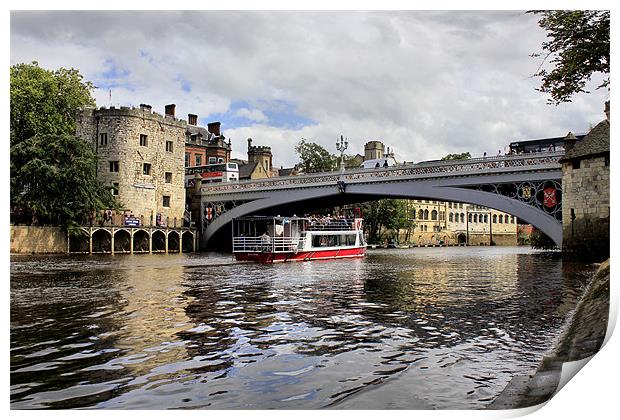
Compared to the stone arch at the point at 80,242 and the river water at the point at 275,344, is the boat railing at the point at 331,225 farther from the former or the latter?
the river water at the point at 275,344

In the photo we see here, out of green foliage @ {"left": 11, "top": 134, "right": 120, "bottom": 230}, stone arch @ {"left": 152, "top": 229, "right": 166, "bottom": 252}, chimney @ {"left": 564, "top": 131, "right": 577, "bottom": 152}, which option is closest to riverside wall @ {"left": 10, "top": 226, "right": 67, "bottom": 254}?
green foliage @ {"left": 11, "top": 134, "right": 120, "bottom": 230}

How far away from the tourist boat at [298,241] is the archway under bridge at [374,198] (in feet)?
6.45

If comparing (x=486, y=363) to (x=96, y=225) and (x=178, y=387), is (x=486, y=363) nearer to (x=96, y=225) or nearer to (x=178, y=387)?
(x=178, y=387)

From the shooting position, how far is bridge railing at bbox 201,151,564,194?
69.5 ft

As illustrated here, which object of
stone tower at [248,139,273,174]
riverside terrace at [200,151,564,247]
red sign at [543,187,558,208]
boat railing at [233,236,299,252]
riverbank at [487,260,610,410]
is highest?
stone tower at [248,139,273,174]

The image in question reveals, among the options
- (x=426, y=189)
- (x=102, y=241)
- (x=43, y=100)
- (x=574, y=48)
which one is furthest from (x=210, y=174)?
(x=574, y=48)

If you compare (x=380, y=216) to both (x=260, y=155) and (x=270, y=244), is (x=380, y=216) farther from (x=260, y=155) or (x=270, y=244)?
(x=270, y=244)

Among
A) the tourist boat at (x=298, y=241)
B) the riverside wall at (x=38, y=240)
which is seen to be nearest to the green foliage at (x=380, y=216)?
the tourist boat at (x=298, y=241)

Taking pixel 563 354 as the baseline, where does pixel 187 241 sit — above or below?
above

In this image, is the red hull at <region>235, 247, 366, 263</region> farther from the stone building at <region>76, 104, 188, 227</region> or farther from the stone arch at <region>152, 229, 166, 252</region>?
the stone arch at <region>152, 229, 166, 252</region>

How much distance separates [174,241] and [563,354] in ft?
107

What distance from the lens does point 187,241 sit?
3734cm

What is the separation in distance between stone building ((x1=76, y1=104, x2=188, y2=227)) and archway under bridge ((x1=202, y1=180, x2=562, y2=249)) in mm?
3195

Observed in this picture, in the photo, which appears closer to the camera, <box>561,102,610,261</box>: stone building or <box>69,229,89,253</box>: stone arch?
<box>561,102,610,261</box>: stone building
